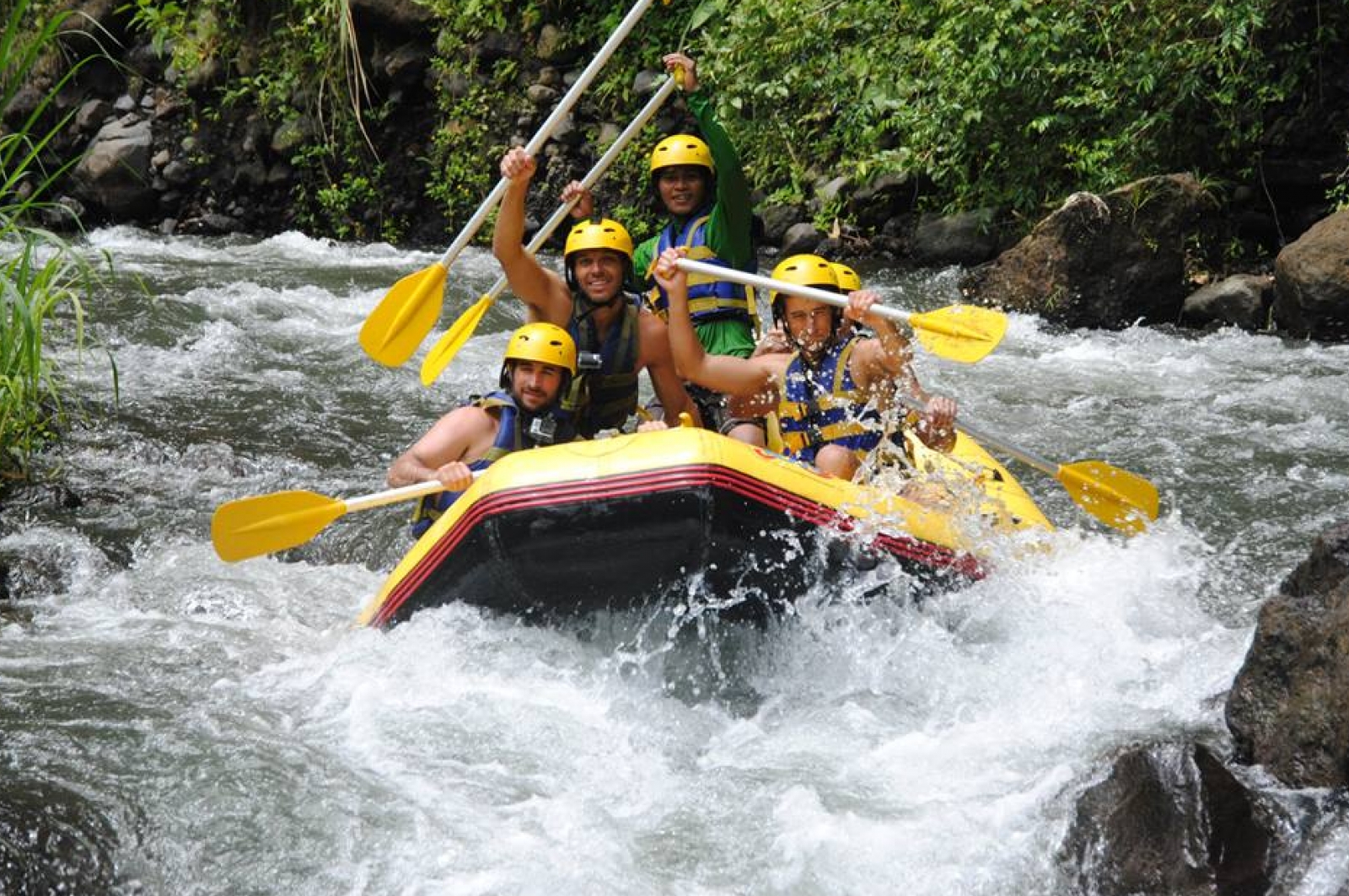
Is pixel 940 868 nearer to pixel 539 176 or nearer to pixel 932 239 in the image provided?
pixel 932 239

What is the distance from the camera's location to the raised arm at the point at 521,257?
5.21 metres

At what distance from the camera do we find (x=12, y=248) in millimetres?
10266

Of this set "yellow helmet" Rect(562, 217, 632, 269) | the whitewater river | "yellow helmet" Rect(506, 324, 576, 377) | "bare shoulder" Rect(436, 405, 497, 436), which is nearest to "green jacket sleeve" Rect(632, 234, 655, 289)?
"yellow helmet" Rect(562, 217, 632, 269)

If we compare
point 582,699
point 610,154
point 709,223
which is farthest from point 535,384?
point 610,154

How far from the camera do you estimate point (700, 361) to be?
5105mm

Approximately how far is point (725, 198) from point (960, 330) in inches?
51.5

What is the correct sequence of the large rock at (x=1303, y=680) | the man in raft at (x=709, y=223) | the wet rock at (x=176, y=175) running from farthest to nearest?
1. the wet rock at (x=176, y=175)
2. the man in raft at (x=709, y=223)
3. the large rock at (x=1303, y=680)

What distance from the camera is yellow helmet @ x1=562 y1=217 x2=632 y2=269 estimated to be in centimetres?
515

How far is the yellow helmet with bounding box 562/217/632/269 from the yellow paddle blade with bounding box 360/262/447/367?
2.18 feet

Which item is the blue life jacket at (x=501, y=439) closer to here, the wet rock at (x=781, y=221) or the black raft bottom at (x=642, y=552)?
the black raft bottom at (x=642, y=552)

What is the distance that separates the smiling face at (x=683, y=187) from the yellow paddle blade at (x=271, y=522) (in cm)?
170

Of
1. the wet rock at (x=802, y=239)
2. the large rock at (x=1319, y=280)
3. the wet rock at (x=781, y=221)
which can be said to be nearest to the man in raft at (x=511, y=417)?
the large rock at (x=1319, y=280)

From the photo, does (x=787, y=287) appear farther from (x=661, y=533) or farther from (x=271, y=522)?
(x=271, y=522)

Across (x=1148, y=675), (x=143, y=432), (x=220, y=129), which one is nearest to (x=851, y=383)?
(x=1148, y=675)
